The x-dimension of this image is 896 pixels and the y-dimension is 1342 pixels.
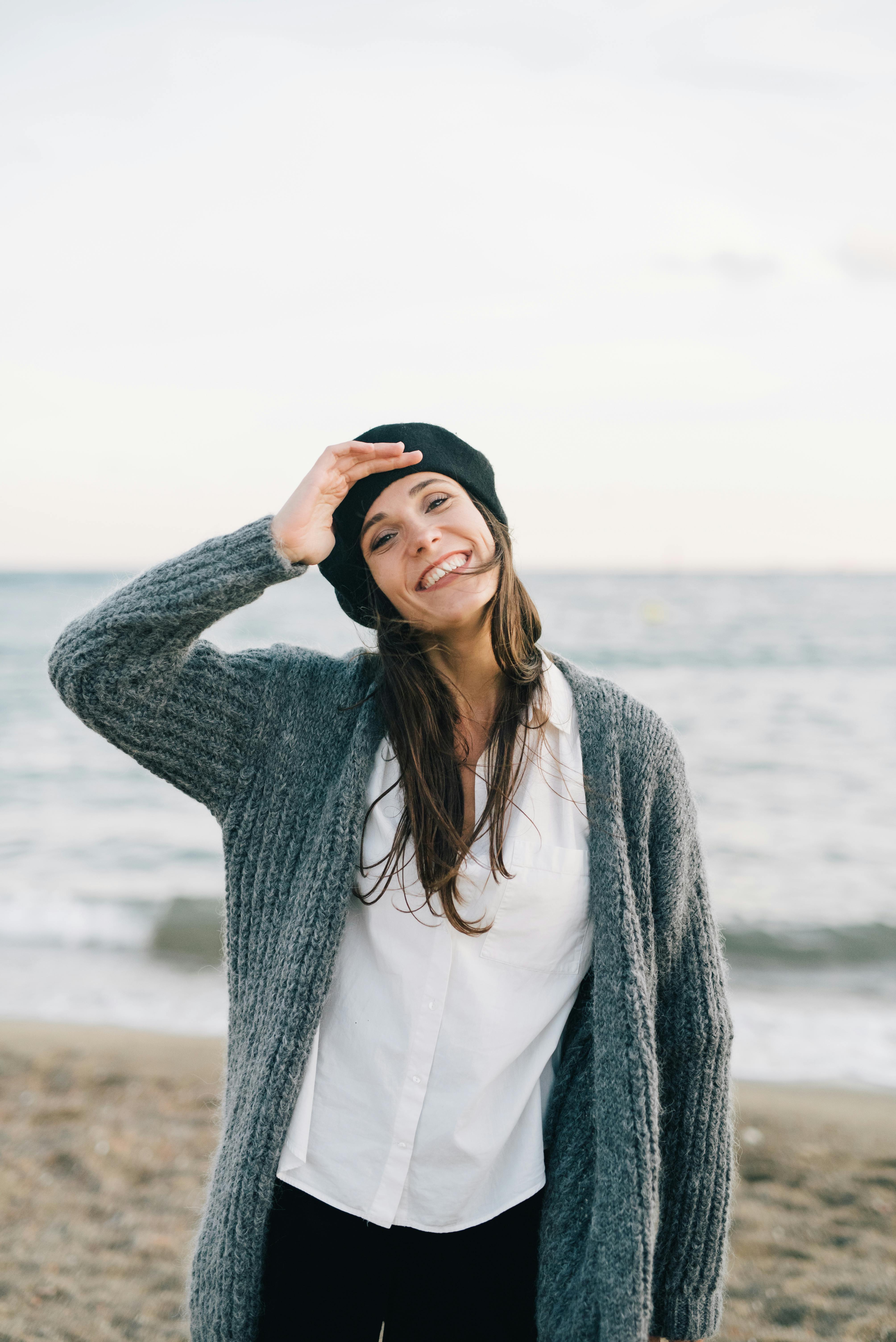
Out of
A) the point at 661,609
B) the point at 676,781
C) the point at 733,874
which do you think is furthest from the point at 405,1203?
the point at 661,609

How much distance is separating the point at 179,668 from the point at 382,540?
1.49 feet

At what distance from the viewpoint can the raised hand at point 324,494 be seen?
5.50 feet

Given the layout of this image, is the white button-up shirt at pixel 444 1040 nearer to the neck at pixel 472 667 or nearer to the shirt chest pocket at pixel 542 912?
the shirt chest pocket at pixel 542 912

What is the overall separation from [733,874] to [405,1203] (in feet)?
19.6

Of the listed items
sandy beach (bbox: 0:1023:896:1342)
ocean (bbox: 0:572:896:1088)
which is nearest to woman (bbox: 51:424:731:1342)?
ocean (bbox: 0:572:896:1088)

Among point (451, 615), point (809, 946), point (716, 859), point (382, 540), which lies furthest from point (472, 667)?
point (716, 859)

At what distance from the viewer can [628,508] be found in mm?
18344

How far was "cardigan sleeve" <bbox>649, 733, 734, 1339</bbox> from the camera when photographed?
167 cm

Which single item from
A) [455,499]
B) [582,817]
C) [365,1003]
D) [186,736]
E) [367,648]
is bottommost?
[365,1003]

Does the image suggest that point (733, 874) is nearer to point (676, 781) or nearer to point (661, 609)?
point (676, 781)

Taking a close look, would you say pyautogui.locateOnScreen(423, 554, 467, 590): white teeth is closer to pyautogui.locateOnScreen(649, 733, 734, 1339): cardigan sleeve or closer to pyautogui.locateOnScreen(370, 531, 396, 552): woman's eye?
pyautogui.locateOnScreen(370, 531, 396, 552): woman's eye

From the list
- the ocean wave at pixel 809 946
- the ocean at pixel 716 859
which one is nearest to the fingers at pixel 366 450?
the ocean at pixel 716 859

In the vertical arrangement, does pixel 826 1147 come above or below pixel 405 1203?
below

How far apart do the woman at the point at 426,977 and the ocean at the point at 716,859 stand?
0.94ft
